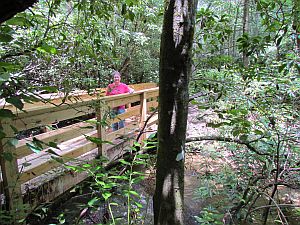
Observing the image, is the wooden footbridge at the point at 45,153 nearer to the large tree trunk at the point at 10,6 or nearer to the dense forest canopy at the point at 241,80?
the dense forest canopy at the point at 241,80

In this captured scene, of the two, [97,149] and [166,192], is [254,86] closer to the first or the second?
[166,192]

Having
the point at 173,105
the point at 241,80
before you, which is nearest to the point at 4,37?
the point at 173,105

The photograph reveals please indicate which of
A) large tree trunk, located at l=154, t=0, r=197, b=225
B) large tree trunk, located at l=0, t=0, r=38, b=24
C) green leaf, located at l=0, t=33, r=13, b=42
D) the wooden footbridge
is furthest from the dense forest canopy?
large tree trunk, located at l=0, t=0, r=38, b=24

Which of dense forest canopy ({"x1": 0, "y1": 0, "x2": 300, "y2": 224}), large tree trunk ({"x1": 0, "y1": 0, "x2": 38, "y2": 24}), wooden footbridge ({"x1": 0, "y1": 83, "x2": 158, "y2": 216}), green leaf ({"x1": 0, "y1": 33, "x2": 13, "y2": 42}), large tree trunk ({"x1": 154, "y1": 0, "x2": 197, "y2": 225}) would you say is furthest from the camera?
wooden footbridge ({"x1": 0, "y1": 83, "x2": 158, "y2": 216})

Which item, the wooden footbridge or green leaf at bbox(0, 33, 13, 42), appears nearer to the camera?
green leaf at bbox(0, 33, 13, 42)

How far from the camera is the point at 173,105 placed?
3.64 ft

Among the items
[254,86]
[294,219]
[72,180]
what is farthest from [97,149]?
[294,219]

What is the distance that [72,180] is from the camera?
2.81 m

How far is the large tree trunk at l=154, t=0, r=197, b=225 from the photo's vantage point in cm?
104

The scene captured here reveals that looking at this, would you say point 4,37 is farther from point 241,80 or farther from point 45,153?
point 241,80

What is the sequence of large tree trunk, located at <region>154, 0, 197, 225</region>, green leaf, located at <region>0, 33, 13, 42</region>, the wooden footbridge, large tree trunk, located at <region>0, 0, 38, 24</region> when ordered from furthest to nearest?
the wooden footbridge, large tree trunk, located at <region>154, 0, 197, 225</region>, green leaf, located at <region>0, 33, 13, 42</region>, large tree trunk, located at <region>0, 0, 38, 24</region>

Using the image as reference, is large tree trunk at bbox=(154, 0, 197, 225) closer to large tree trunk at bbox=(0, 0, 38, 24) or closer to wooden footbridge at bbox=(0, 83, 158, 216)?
wooden footbridge at bbox=(0, 83, 158, 216)

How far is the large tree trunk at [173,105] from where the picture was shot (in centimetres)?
104

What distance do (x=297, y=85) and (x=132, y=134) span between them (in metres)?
2.63
